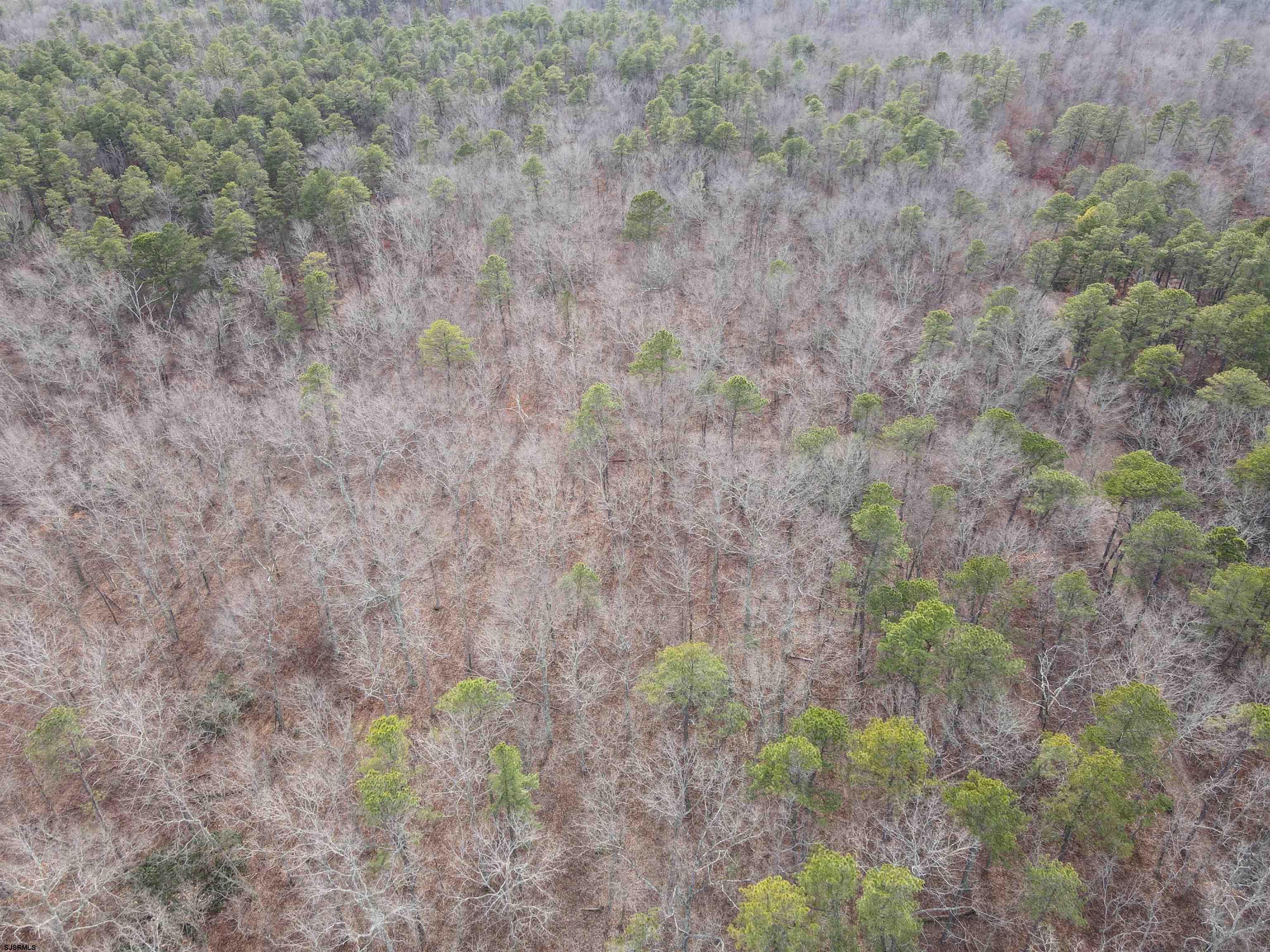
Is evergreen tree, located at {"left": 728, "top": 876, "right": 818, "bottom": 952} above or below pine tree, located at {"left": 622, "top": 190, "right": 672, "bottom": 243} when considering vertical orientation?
below

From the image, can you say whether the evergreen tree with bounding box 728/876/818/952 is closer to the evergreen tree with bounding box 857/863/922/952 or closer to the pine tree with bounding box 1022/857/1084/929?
the evergreen tree with bounding box 857/863/922/952

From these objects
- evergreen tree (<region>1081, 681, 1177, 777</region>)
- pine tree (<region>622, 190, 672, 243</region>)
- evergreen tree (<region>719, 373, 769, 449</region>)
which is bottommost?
evergreen tree (<region>1081, 681, 1177, 777</region>)

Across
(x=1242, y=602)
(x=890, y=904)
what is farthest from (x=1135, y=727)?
(x=890, y=904)

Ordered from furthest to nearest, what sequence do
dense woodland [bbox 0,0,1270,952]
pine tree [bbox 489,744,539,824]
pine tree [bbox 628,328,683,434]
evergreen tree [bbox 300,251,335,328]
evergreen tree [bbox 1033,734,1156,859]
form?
1. evergreen tree [bbox 300,251,335,328]
2. pine tree [bbox 628,328,683,434]
3. dense woodland [bbox 0,0,1270,952]
4. pine tree [bbox 489,744,539,824]
5. evergreen tree [bbox 1033,734,1156,859]

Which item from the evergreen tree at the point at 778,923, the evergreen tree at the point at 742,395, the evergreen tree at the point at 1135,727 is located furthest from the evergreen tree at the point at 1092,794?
the evergreen tree at the point at 742,395

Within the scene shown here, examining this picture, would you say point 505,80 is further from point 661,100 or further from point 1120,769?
point 1120,769

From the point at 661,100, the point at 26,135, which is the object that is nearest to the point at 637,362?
the point at 661,100

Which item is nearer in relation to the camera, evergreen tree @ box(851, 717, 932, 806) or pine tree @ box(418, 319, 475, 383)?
evergreen tree @ box(851, 717, 932, 806)

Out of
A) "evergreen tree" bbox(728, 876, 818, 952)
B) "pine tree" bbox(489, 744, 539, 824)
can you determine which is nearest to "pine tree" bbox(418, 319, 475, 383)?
"pine tree" bbox(489, 744, 539, 824)

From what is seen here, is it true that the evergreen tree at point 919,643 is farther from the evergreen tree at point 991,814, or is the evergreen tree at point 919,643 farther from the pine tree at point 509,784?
the pine tree at point 509,784
